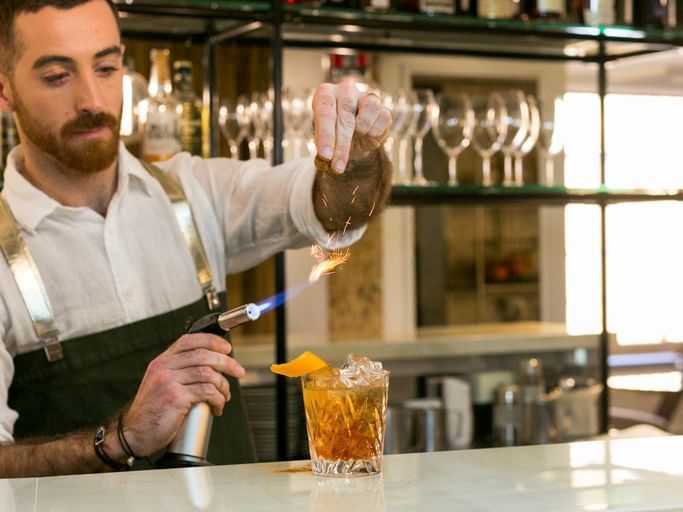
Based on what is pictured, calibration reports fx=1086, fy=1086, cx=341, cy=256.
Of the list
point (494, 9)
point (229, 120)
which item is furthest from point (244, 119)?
point (494, 9)

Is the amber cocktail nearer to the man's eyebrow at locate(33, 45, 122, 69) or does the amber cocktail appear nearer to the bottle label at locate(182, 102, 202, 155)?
the man's eyebrow at locate(33, 45, 122, 69)

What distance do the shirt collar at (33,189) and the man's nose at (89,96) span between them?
15 centimetres

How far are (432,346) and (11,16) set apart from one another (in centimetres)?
183

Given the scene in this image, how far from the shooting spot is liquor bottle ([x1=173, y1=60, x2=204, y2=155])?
2.48 metres

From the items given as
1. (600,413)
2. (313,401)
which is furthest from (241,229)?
(600,413)

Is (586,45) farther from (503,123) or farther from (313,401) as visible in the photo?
(313,401)

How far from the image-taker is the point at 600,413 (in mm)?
2963

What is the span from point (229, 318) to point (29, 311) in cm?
63

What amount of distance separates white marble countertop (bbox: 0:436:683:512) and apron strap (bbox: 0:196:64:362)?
0.65 meters

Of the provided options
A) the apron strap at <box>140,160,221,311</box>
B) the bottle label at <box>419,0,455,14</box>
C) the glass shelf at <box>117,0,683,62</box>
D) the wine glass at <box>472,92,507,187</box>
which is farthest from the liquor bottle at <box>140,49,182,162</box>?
the wine glass at <box>472,92,507,187</box>

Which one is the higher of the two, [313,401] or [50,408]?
[313,401]

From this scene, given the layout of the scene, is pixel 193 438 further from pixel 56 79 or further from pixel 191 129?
pixel 191 129

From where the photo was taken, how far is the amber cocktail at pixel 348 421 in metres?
1.15

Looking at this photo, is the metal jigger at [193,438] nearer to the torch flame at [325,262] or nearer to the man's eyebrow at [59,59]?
the torch flame at [325,262]
